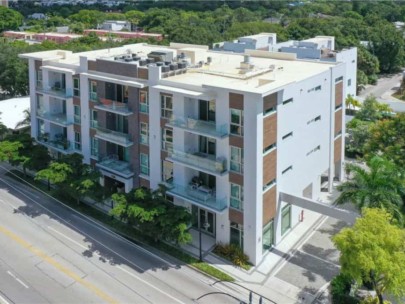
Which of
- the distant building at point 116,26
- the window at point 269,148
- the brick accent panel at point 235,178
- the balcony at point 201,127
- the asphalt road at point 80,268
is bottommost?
the asphalt road at point 80,268

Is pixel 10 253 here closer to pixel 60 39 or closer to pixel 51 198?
pixel 51 198

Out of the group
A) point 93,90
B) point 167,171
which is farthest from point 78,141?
point 167,171

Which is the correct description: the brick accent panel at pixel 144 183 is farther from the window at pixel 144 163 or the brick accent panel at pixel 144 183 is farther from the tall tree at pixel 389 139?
the tall tree at pixel 389 139

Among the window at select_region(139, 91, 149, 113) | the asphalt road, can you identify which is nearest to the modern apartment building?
the window at select_region(139, 91, 149, 113)

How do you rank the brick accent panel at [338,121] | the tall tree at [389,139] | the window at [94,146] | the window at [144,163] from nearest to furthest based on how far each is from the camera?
the window at [144,163], the tall tree at [389,139], the window at [94,146], the brick accent panel at [338,121]

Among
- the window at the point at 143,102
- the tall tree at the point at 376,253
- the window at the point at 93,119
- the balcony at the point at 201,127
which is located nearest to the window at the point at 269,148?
the balcony at the point at 201,127

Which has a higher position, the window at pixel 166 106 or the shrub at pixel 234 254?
the window at pixel 166 106
